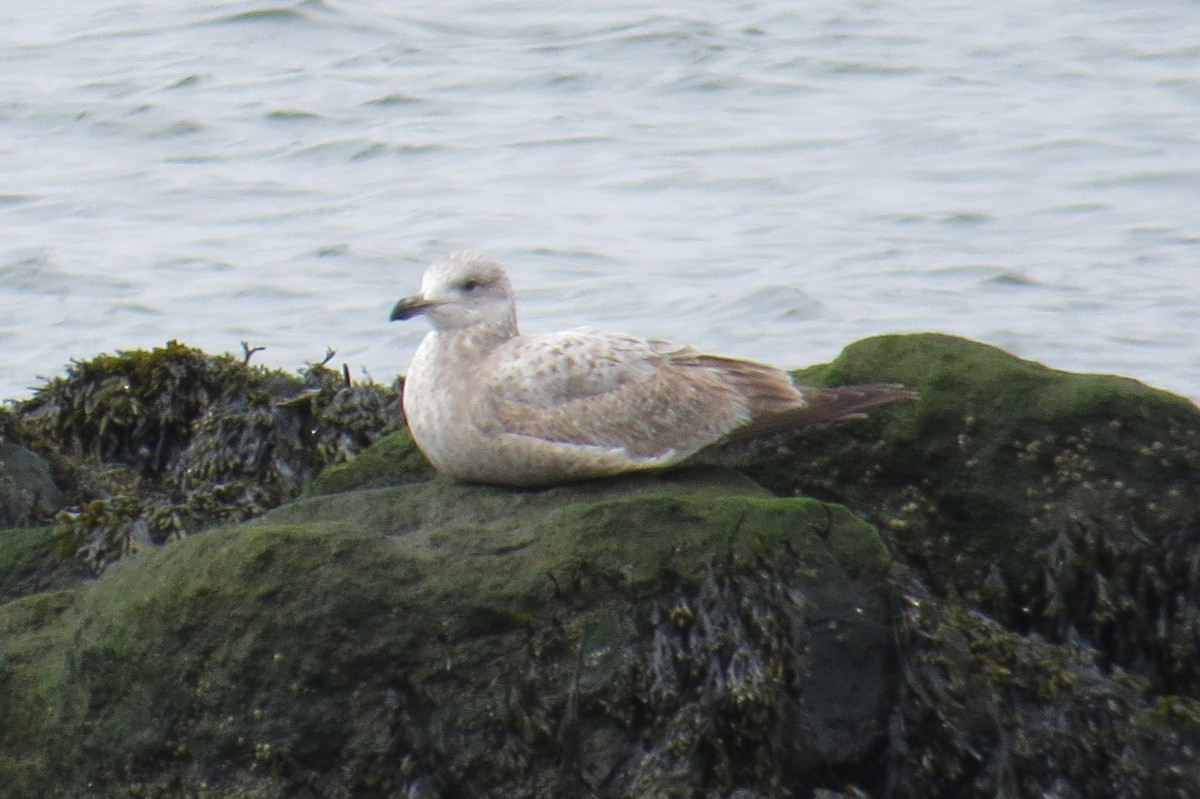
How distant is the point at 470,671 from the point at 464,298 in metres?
1.71

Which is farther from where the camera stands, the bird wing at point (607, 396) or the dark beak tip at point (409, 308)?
the dark beak tip at point (409, 308)

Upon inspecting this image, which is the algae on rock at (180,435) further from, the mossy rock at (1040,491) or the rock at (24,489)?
the mossy rock at (1040,491)

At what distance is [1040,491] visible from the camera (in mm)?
5562

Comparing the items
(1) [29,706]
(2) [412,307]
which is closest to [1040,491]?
(2) [412,307]

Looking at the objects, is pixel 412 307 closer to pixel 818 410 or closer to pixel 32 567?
pixel 818 410

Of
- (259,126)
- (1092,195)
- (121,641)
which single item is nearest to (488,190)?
(259,126)

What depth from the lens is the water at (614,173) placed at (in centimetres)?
1121

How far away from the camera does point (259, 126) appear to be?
14.9m

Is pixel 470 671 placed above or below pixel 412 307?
below

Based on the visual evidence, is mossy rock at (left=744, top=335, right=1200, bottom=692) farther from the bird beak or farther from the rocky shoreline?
the bird beak

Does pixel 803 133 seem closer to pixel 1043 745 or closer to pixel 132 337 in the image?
pixel 132 337

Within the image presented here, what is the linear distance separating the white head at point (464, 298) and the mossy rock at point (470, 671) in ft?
4.37

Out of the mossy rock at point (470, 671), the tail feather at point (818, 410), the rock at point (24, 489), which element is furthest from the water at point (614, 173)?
the mossy rock at point (470, 671)

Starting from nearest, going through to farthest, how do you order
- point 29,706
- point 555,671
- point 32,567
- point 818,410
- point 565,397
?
1. point 555,671
2. point 29,706
3. point 565,397
4. point 818,410
5. point 32,567
